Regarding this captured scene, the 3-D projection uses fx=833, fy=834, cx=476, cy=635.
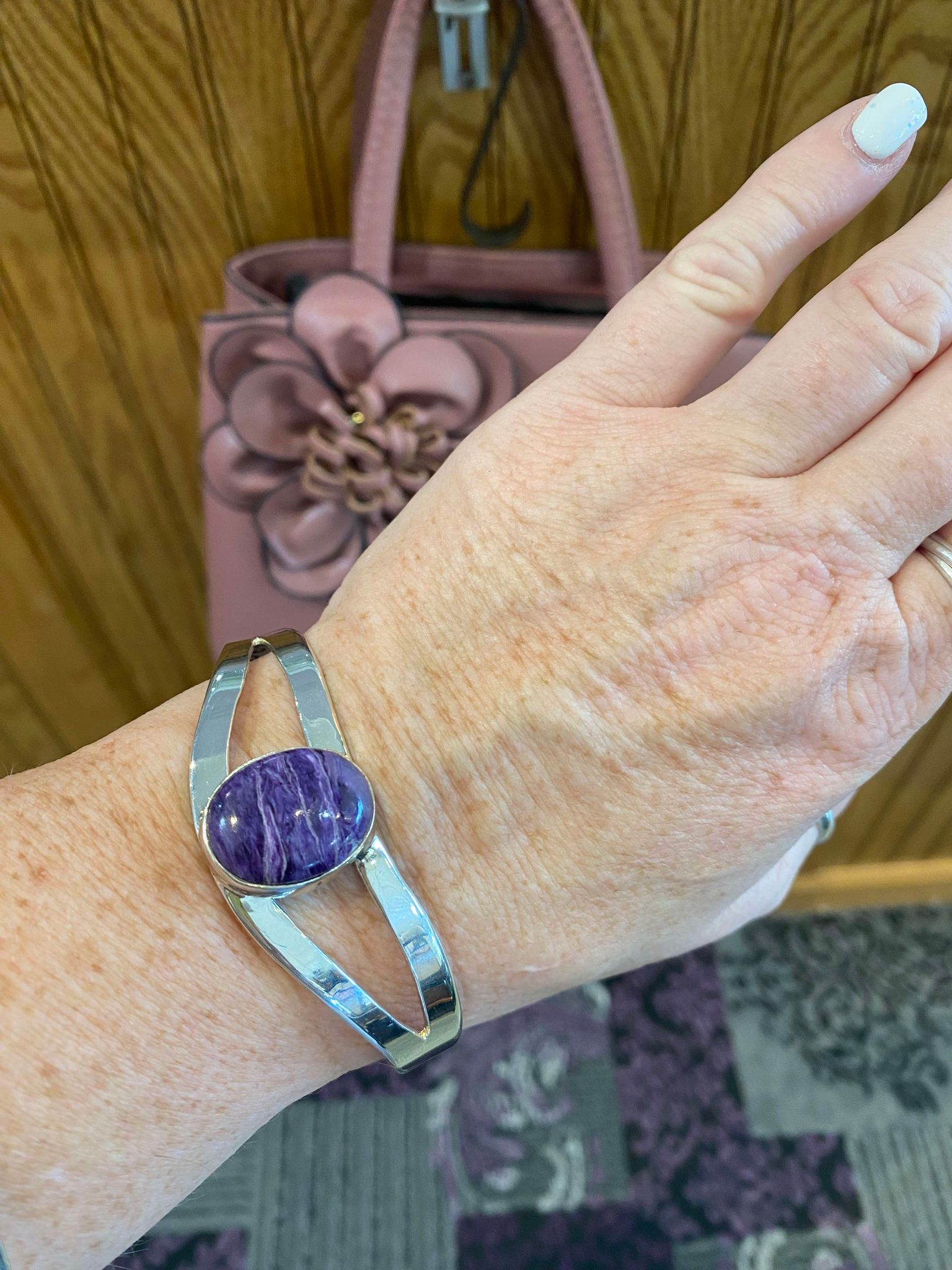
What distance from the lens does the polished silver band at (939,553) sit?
0.48 metres

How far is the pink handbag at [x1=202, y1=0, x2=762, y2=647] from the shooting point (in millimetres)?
641

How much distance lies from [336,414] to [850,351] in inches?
15.3

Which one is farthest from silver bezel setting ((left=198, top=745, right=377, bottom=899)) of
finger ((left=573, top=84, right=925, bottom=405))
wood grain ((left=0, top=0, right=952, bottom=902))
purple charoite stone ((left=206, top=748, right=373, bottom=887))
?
wood grain ((left=0, top=0, right=952, bottom=902))

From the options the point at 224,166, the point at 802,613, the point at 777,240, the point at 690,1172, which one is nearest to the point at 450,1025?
the point at 802,613

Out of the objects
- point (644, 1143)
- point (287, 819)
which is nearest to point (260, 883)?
point (287, 819)

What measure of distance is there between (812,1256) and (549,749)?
3.55 ft

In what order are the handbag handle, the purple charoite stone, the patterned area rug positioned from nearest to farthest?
the purple charoite stone
the handbag handle
the patterned area rug

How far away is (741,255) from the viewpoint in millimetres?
491

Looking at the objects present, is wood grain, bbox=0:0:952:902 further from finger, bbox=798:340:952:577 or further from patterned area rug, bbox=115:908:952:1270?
patterned area rug, bbox=115:908:952:1270

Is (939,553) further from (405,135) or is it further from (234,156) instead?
(234,156)

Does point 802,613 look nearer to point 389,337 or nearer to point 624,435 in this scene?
point 624,435

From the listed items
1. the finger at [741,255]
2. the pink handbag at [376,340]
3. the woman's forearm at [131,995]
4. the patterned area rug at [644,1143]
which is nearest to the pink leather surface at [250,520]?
the pink handbag at [376,340]

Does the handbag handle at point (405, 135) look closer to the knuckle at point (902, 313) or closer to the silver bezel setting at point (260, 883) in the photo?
the knuckle at point (902, 313)

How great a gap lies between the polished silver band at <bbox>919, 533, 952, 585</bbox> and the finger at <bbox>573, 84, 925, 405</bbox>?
166mm
